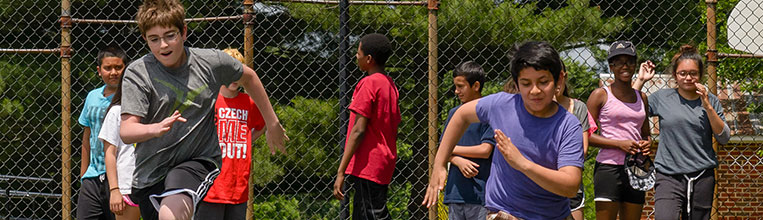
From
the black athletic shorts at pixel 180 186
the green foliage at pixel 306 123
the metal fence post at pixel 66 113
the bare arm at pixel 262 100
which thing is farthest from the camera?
the green foliage at pixel 306 123

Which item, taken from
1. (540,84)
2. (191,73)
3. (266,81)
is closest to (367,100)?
(191,73)

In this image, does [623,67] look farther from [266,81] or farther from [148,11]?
[266,81]

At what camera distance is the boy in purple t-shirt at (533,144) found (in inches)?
119

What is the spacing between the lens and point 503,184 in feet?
10.6

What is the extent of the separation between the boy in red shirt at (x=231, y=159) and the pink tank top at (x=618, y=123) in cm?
227

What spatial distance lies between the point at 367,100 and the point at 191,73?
1.64 meters

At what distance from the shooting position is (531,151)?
10.3 ft

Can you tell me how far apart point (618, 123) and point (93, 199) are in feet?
10.8

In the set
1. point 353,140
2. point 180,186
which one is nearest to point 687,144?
point 353,140

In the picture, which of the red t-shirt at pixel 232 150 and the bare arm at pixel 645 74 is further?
the bare arm at pixel 645 74

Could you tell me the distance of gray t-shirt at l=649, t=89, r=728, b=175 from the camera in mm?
5234

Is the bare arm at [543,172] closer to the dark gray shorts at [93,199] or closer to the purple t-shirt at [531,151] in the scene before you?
the purple t-shirt at [531,151]

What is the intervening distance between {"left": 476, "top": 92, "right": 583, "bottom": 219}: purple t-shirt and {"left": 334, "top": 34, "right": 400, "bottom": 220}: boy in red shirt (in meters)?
1.69

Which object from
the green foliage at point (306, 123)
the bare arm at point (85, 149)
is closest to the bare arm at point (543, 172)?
the bare arm at point (85, 149)
